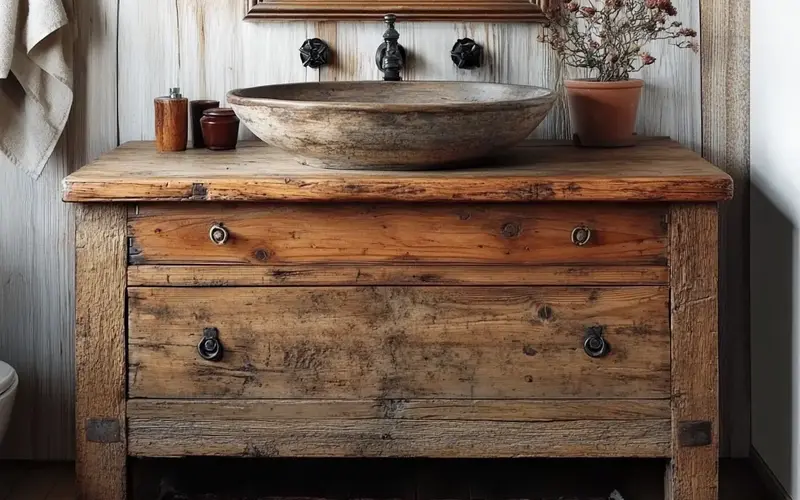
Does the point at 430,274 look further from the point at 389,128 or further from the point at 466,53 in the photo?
the point at 466,53

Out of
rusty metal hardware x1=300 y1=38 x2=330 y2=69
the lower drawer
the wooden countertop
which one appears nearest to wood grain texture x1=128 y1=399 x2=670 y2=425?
the lower drawer

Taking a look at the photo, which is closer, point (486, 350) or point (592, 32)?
point (486, 350)

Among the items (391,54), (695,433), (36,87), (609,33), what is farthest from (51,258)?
(695,433)

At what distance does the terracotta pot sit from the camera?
223 centimetres

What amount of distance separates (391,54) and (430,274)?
1.85ft

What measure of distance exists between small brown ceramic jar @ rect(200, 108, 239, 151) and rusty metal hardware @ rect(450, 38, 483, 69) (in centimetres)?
49

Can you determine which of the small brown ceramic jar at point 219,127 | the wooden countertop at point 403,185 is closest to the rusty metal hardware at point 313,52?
the small brown ceramic jar at point 219,127

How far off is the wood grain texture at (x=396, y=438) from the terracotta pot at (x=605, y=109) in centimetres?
59

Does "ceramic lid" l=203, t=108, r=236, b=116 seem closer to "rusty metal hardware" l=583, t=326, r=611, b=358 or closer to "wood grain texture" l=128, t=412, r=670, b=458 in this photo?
"wood grain texture" l=128, t=412, r=670, b=458

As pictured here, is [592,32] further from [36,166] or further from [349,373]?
[36,166]

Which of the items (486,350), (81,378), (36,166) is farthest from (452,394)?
(36,166)

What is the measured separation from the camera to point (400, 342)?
2002 millimetres

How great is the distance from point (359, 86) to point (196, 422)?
2.51ft

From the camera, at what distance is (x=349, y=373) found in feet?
6.61
